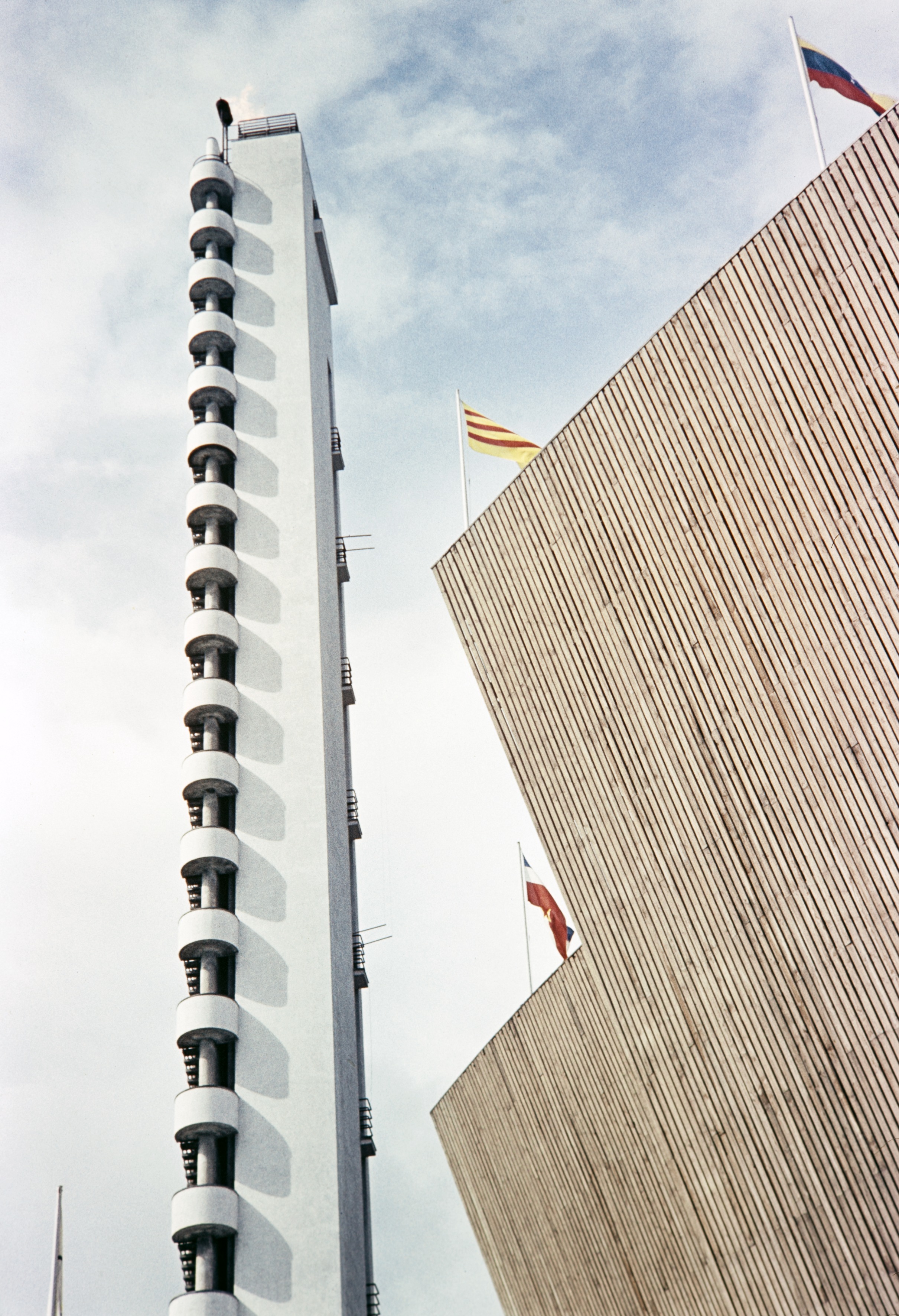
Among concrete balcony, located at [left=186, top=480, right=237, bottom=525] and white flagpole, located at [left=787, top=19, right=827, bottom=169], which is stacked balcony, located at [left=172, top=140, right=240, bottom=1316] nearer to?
concrete balcony, located at [left=186, top=480, right=237, bottom=525]

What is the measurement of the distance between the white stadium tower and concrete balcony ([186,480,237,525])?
71mm

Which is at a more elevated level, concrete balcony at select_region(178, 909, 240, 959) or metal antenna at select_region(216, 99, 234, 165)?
metal antenna at select_region(216, 99, 234, 165)

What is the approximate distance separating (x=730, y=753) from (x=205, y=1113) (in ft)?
56.4

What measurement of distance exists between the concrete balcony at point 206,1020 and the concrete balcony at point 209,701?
8.13 m

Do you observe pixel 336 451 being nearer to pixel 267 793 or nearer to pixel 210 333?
pixel 210 333

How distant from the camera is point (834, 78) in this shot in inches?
907

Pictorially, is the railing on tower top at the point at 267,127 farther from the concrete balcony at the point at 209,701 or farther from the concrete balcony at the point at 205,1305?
the concrete balcony at the point at 205,1305

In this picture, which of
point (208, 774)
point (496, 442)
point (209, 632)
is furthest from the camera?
point (209, 632)

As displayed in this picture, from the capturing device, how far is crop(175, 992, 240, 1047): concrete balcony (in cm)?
3238

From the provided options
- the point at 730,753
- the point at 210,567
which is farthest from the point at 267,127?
the point at 730,753

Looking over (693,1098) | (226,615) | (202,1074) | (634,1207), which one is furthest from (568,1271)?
(226,615)

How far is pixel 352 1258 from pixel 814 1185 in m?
16.2

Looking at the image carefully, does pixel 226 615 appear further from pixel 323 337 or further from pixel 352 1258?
pixel 352 1258

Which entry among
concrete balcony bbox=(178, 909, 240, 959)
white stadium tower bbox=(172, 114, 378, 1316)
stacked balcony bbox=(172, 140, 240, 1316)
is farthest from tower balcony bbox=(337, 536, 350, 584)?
concrete balcony bbox=(178, 909, 240, 959)
